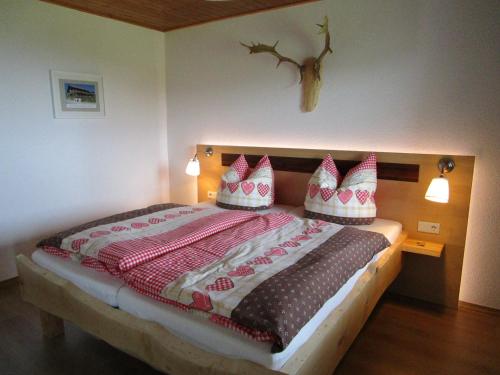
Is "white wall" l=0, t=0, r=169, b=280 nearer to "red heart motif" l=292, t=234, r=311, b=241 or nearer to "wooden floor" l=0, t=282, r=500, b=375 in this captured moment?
"wooden floor" l=0, t=282, r=500, b=375

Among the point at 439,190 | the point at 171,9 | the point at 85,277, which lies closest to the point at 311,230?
the point at 439,190

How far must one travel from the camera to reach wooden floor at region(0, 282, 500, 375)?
1.90m

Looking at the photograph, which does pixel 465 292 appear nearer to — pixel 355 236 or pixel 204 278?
pixel 355 236

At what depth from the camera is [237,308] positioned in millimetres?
1318

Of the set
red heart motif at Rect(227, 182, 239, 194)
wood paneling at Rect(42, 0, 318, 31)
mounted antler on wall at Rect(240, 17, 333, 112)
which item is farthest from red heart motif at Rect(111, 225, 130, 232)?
wood paneling at Rect(42, 0, 318, 31)

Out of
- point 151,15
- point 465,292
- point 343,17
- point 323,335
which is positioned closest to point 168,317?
point 323,335

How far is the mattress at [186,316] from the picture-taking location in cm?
129

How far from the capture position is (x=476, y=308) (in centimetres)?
250

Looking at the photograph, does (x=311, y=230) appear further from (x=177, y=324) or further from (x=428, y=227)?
(x=177, y=324)

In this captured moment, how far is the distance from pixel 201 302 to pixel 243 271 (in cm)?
28

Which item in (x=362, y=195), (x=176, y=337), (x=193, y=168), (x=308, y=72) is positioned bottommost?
(x=176, y=337)

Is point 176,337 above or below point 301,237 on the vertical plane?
below

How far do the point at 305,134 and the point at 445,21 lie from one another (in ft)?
4.11

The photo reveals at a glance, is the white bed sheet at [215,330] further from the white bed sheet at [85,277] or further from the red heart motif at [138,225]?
the red heart motif at [138,225]
